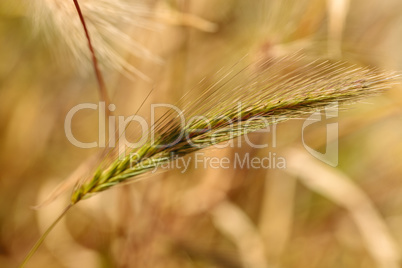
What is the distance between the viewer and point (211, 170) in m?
1.20

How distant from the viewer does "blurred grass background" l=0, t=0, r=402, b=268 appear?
1007 mm

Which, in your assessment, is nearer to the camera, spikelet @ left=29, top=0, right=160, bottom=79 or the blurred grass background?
spikelet @ left=29, top=0, right=160, bottom=79

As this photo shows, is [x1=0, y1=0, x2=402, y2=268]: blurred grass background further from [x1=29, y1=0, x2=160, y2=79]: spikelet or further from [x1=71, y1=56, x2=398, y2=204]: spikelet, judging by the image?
→ [x1=71, y1=56, x2=398, y2=204]: spikelet

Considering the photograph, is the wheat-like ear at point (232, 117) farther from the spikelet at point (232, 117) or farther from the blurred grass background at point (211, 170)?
the blurred grass background at point (211, 170)

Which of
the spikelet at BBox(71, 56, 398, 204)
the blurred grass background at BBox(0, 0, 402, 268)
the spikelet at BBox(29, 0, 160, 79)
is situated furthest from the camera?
the blurred grass background at BBox(0, 0, 402, 268)

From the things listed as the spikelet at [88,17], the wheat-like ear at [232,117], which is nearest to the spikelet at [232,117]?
the wheat-like ear at [232,117]

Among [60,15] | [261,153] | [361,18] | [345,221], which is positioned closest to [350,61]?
[361,18]

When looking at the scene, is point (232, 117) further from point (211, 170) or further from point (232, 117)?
point (211, 170)

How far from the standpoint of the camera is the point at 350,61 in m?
1.01

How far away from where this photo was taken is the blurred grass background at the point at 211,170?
1.01 m

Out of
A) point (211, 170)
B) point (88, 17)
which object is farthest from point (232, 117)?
point (211, 170)

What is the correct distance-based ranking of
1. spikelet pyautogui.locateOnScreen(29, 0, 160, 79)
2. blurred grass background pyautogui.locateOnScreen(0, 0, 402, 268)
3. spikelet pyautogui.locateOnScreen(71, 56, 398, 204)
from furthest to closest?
blurred grass background pyautogui.locateOnScreen(0, 0, 402, 268), spikelet pyautogui.locateOnScreen(29, 0, 160, 79), spikelet pyautogui.locateOnScreen(71, 56, 398, 204)

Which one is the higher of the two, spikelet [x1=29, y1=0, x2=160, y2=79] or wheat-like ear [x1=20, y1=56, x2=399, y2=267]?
spikelet [x1=29, y1=0, x2=160, y2=79]

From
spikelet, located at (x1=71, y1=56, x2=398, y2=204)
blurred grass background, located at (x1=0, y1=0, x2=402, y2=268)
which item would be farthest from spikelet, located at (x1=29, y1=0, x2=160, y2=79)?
spikelet, located at (x1=71, y1=56, x2=398, y2=204)
